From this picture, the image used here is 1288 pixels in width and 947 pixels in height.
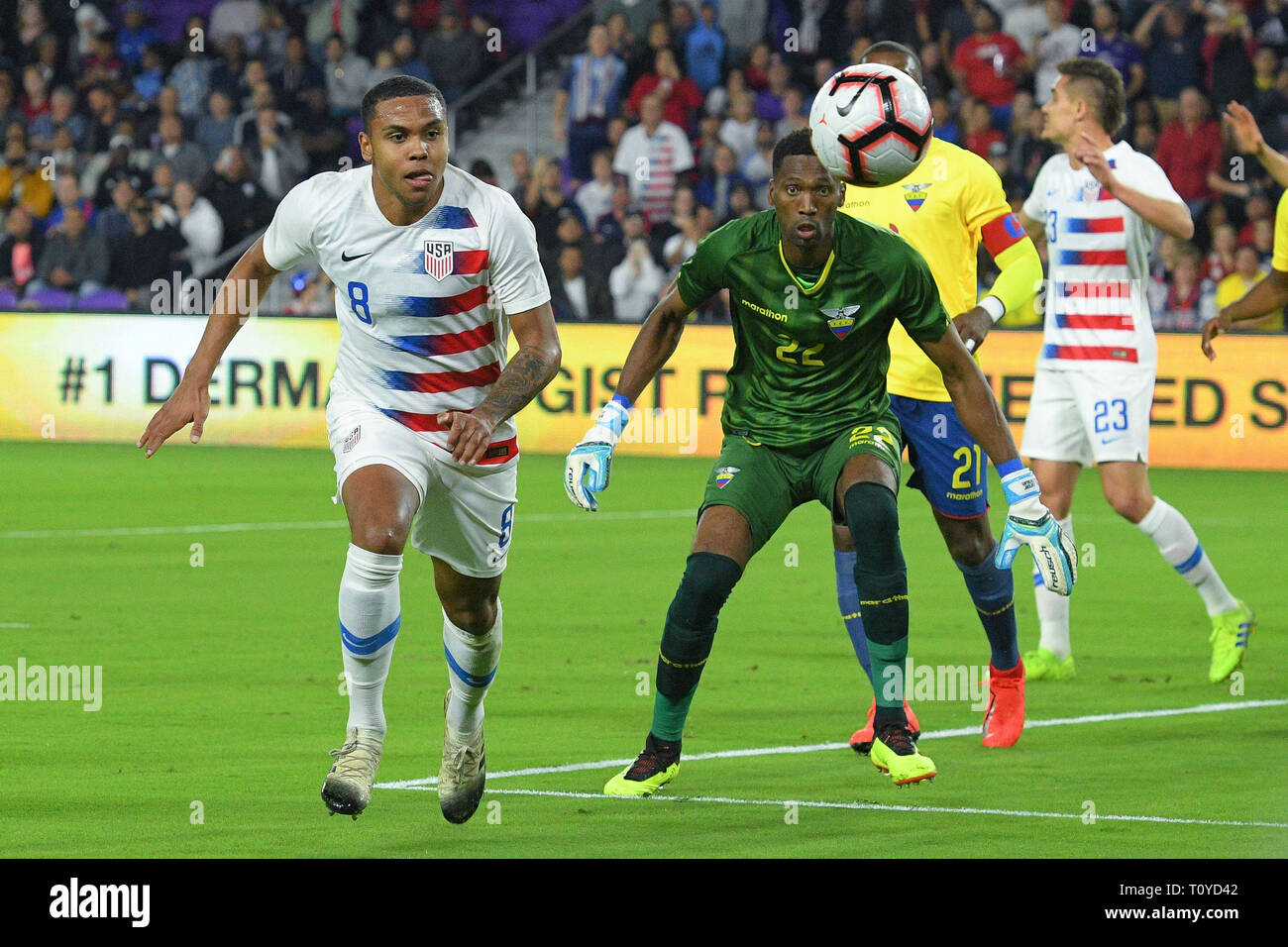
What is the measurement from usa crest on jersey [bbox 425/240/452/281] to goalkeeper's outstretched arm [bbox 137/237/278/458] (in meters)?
0.53

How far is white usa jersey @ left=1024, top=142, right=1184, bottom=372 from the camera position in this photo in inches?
389

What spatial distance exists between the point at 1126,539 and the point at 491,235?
897cm

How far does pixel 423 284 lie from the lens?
687 cm

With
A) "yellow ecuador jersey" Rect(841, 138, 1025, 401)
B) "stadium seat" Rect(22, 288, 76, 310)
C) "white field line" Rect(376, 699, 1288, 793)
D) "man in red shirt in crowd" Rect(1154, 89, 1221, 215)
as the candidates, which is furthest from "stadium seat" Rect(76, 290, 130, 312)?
"white field line" Rect(376, 699, 1288, 793)

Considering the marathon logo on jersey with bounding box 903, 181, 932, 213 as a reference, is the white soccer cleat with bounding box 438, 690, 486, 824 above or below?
below

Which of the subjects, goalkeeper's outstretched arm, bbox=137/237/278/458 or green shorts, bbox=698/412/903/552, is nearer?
goalkeeper's outstretched arm, bbox=137/237/278/458

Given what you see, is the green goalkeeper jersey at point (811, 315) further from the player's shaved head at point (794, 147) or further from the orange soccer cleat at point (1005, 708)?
the orange soccer cleat at point (1005, 708)

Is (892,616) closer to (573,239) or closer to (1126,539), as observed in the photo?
(1126,539)

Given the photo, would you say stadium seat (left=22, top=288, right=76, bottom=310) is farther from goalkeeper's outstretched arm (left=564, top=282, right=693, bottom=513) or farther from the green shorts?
the green shorts

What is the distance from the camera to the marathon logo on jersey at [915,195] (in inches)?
327

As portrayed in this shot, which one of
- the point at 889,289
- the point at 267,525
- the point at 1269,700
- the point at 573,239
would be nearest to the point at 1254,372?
the point at 573,239

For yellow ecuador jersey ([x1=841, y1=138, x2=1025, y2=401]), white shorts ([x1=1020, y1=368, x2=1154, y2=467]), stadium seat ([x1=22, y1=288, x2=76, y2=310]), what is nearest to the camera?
yellow ecuador jersey ([x1=841, y1=138, x2=1025, y2=401])

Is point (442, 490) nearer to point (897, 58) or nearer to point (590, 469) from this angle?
point (590, 469)

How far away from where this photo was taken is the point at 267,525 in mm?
15227
